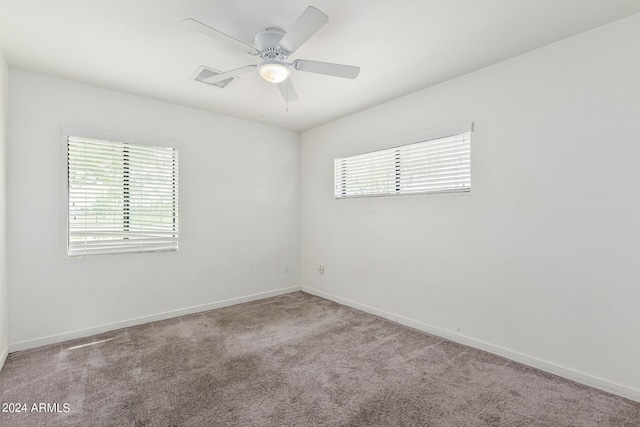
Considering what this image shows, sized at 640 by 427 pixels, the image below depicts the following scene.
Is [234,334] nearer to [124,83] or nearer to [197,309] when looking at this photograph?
[197,309]

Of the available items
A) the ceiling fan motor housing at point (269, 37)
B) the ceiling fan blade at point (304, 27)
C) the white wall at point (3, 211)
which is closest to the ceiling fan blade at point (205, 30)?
the ceiling fan motor housing at point (269, 37)

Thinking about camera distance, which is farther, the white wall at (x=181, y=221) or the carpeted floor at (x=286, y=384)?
the white wall at (x=181, y=221)

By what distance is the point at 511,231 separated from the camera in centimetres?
263

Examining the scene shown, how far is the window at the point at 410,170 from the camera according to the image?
299 cm

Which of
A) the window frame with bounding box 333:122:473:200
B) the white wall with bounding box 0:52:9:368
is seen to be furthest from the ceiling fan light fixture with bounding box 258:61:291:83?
the white wall with bounding box 0:52:9:368

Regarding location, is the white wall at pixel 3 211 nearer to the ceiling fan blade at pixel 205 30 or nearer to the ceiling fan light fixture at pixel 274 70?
the ceiling fan blade at pixel 205 30

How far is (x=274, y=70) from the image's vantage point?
221 cm

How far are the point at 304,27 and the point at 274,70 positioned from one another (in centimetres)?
43

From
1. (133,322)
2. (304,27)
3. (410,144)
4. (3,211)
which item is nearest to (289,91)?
(304,27)

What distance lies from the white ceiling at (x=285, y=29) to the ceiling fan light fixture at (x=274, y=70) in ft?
0.83

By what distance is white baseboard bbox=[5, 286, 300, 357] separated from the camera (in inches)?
112

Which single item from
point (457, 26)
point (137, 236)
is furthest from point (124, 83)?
point (457, 26)

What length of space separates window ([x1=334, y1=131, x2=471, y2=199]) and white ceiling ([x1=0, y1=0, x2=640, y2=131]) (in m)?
0.65

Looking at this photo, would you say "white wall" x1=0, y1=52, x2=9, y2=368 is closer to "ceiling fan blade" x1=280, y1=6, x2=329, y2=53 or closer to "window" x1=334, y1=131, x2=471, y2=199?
"ceiling fan blade" x1=280, y1=6, x2=329, y2=53
